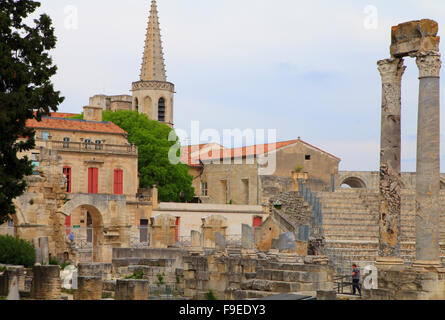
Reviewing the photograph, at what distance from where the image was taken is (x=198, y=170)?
204ft

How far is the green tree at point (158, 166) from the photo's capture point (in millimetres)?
55344

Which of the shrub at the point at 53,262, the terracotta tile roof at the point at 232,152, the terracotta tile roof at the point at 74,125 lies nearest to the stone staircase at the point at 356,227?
→ the shrub at the point at 53,262

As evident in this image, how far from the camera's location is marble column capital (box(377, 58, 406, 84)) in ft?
66.2

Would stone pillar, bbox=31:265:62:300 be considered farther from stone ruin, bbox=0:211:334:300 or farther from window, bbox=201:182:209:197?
window, bbox=201:182:209:197

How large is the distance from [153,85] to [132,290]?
182 feet

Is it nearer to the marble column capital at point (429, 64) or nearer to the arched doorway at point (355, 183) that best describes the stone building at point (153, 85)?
the arched doorway at point (355, 183)

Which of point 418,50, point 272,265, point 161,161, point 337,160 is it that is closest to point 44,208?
point 272,265

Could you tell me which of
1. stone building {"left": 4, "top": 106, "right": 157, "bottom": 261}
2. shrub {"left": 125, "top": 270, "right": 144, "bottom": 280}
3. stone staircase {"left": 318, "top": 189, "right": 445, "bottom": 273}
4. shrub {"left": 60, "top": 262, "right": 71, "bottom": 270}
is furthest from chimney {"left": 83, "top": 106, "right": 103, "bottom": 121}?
shrub {"left": 125, "top": 270, "right": 144, "bottom": 280}

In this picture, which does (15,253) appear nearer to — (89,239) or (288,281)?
(288,281)

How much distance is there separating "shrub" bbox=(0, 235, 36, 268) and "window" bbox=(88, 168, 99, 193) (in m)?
24.5

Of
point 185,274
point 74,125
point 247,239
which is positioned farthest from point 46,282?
point 74,125
